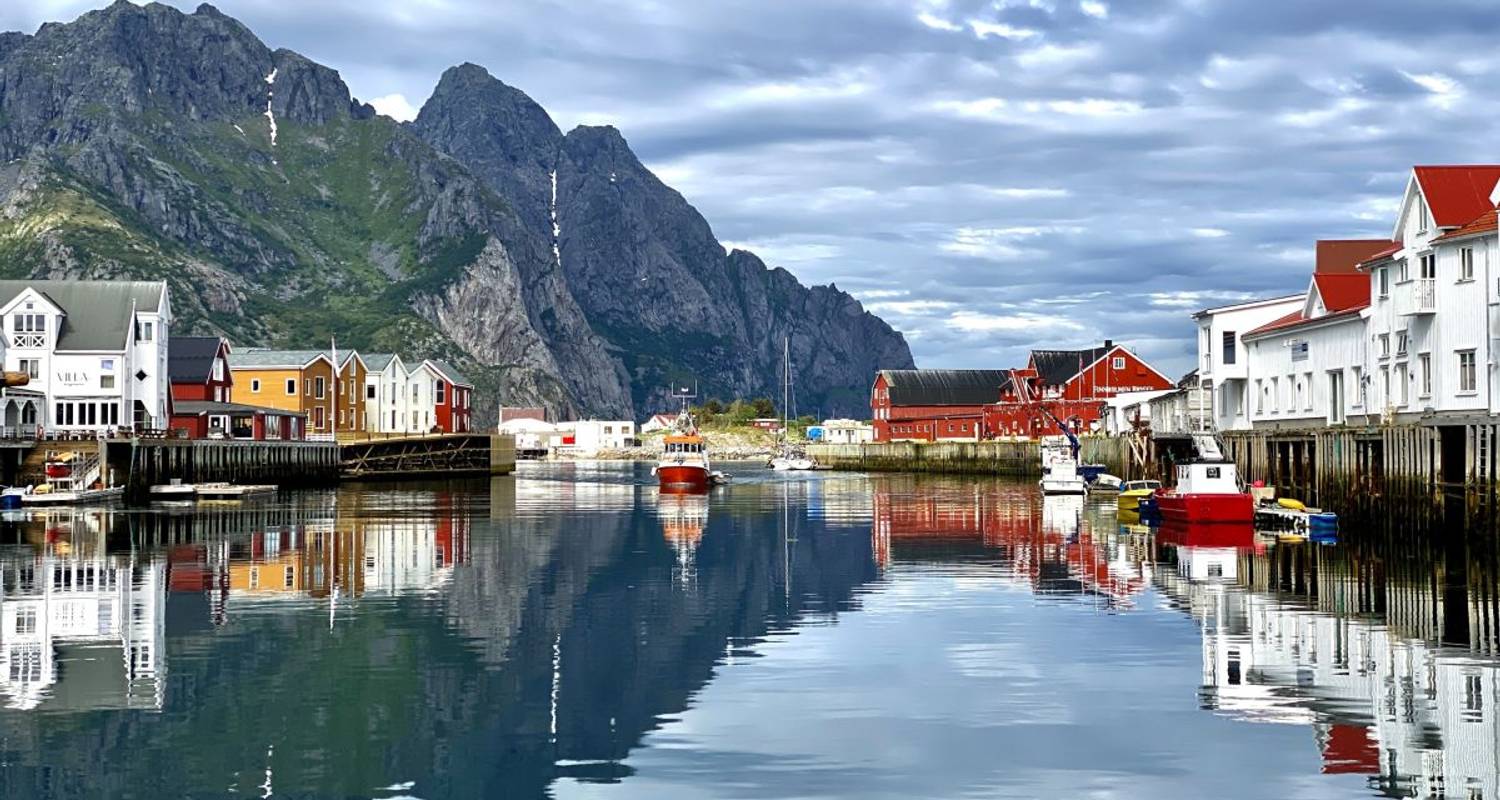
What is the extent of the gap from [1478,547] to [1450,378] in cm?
898

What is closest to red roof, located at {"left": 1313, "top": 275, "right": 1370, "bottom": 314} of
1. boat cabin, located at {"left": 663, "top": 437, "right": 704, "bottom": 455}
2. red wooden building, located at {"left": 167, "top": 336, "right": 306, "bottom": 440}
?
boat cabin, located at {"left": 663, "top": 437, "right": 704, "bottom": 455}

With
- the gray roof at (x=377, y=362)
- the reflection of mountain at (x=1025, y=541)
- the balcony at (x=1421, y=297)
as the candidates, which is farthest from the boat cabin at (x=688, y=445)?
the balcony at (x=1421, y=297)

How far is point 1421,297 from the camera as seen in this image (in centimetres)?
5694

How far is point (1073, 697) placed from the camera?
24859 millimetres

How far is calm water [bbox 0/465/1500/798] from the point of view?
1970 centimetres

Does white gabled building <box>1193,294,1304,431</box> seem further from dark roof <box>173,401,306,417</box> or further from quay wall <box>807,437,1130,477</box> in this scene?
dark roof <box>173,401,306,417</box>

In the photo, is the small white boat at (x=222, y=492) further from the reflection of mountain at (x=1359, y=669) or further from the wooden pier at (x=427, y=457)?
the reflection of mountain at (x=1359, y=669)

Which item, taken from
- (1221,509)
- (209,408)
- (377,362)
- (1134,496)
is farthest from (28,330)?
(1221,509)

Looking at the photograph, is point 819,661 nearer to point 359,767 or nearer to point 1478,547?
point 359,767

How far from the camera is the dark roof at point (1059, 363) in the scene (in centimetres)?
16875

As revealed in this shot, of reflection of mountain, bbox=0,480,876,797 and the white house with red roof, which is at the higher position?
the white house with red roof

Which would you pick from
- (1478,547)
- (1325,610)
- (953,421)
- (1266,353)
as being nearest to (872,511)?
(1266,353)

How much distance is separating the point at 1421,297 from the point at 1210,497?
11.0m

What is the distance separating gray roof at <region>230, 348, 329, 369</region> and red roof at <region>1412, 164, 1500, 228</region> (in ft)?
370
